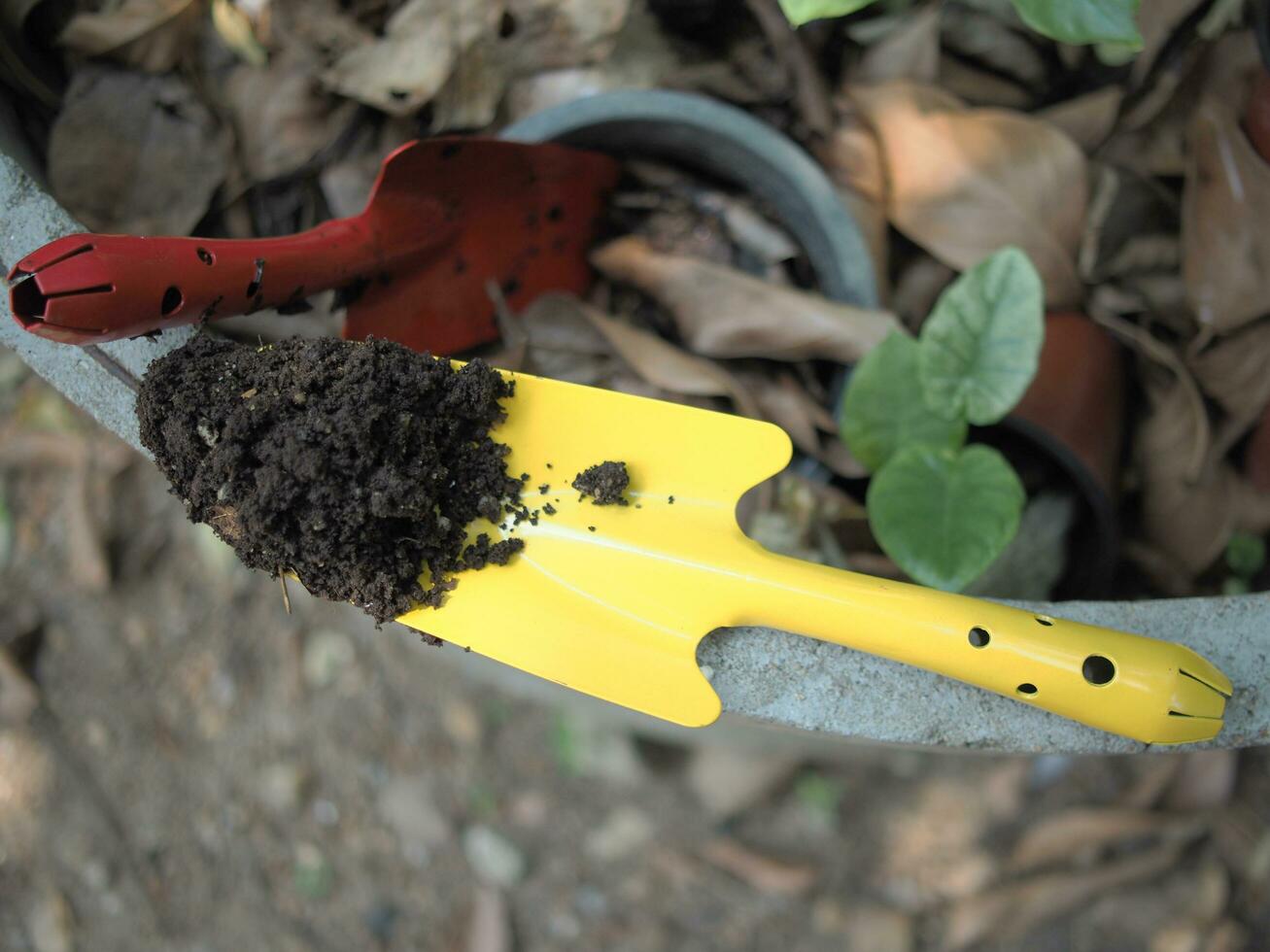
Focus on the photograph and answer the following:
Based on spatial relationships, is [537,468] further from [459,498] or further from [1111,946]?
[1111,946]

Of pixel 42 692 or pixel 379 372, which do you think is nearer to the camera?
pixel 379 372

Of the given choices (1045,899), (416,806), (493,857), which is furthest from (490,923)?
(1045,899)

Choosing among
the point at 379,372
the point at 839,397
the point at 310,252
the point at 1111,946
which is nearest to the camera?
the point at 379,372

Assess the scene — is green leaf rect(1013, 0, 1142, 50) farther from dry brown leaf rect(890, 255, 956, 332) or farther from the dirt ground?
the dirt ground

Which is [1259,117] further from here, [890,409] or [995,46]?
[890,409]

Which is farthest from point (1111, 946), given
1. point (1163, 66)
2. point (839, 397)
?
point (1163, 66)

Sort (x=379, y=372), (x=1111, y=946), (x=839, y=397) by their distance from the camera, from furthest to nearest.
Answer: (x=1111, y=946) → (x=839, y=397) → (x=379, y=372)

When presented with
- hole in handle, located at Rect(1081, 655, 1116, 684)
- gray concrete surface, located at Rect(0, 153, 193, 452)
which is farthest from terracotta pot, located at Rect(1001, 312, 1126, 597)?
gray concrete surface, located at Rect(0, 153, 193, 452)

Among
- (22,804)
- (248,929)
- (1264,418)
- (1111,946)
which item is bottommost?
(1111,946)
